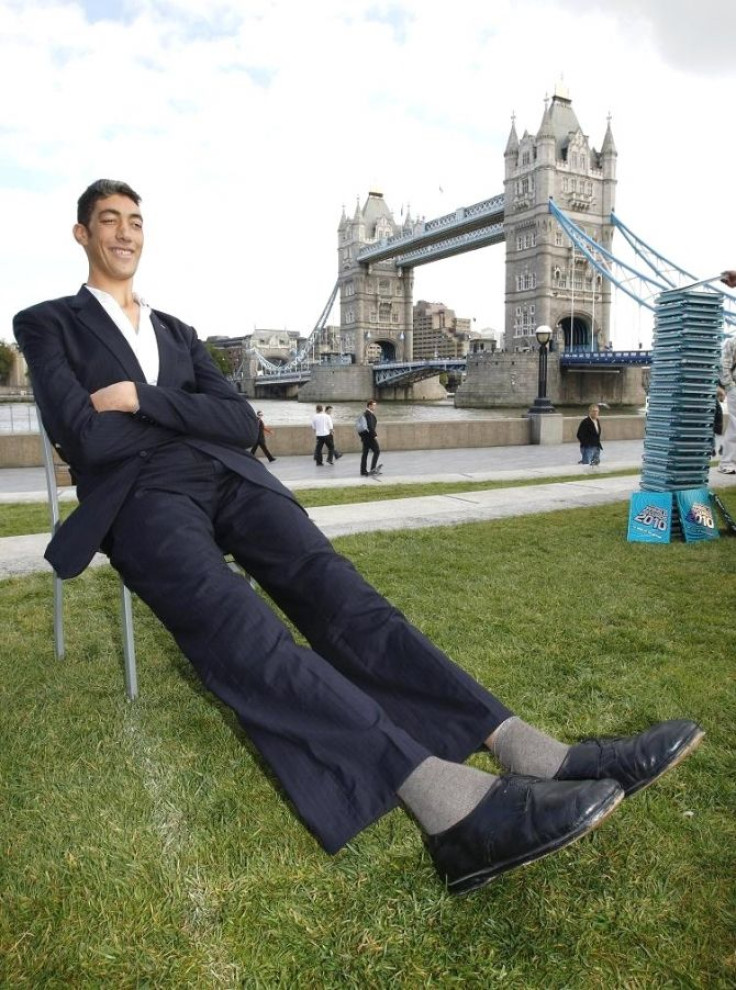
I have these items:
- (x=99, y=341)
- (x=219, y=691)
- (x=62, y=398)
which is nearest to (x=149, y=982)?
(x=219, y=691)

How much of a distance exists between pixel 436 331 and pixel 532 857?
16806 cm

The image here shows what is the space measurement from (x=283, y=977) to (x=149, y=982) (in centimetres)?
24

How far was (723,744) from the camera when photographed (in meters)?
2.10

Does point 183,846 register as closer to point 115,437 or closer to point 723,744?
point 115,437

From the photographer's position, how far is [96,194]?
2443 millimetres

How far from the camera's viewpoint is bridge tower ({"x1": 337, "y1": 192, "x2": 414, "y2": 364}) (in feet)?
296

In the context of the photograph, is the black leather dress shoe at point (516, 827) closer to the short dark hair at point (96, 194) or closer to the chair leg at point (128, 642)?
the chair leg at point (128, 642)

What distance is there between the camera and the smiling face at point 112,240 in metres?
2.45

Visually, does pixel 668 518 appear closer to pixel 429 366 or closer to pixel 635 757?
pixel 635 757

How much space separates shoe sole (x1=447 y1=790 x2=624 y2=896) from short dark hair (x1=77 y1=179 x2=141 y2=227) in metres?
2.26

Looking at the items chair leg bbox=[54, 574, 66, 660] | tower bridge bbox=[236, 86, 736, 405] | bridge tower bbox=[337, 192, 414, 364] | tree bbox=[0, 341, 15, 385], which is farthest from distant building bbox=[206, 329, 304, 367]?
chair leg bbox=[54, 574, 66, 660]

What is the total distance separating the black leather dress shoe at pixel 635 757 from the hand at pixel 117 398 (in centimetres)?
158

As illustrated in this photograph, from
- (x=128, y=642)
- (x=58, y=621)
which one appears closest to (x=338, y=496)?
(x=58, y=621)

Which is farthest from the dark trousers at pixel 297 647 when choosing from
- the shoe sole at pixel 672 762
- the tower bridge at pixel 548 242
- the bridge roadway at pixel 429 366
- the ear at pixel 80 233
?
the tower bridge at pixel 548 242
